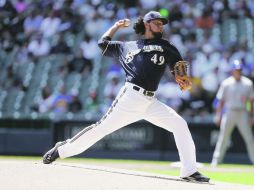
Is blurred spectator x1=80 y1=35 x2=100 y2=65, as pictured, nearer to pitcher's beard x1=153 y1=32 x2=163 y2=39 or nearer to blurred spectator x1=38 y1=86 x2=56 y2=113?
blurred spectator x1=38 y1=86 x2=56 y2=113

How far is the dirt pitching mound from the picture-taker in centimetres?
736

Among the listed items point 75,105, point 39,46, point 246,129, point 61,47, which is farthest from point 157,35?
point 39,46

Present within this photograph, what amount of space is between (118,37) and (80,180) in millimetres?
12130

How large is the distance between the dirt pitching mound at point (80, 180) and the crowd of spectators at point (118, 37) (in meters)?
8.32

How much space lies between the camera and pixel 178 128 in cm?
827

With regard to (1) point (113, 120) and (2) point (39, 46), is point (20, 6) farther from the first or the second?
(1) point (113, 120)

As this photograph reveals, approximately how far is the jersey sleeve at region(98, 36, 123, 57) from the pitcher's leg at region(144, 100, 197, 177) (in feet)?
2.61

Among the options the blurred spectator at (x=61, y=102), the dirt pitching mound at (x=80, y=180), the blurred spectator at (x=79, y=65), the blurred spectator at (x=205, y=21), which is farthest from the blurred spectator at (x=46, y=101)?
the dirt pitching mound at (x=80, y=180)

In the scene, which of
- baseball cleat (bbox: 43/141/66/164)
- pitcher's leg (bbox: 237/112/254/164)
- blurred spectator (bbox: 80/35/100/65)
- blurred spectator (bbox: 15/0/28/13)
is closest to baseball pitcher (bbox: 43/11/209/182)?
baseball cleat (bbox: 43/141/66/164)

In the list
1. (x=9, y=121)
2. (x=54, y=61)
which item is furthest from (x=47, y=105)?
(x=54, y=61)

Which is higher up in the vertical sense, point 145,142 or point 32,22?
point 32,22

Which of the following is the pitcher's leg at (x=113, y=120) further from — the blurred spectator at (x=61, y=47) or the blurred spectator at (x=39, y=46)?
the blurred spectator at (x=39, y=46)

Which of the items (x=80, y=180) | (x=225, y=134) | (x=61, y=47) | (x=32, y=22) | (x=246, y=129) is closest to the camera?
(x=80, y=180)

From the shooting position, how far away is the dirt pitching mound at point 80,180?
736 cm
